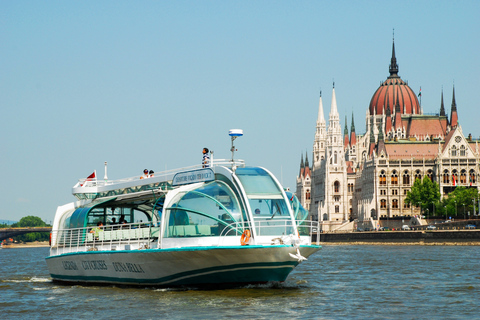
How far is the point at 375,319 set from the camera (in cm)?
2325

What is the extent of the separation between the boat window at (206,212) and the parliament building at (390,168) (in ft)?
381

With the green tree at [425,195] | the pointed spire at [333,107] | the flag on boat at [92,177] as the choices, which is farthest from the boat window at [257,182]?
the pointed spire at [333,107]

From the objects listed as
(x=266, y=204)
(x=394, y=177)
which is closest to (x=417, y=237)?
(x=394, y=177)

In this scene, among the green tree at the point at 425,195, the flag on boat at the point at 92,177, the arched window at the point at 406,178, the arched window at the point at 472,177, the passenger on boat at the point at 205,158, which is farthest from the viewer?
the arched window at the point at 406,178

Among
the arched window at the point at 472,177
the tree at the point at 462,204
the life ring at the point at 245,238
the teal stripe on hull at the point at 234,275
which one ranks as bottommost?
the teal stripe on hull at the point at 234,275

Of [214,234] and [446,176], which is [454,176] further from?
[214,234]

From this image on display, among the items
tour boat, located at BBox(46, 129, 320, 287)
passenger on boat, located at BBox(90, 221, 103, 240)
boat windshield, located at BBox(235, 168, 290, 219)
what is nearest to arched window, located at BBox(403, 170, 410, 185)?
passenger on boat, located at BBox(90, 221, 103, 240)

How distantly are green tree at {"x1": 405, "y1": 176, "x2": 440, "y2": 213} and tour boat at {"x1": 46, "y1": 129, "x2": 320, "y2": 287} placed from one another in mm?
119920

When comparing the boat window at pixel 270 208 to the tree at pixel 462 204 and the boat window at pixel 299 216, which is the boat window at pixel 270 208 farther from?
the tree at pixel 462 204

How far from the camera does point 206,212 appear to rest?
2778 centimetres

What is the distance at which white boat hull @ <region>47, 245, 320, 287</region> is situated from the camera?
27219 millimetres

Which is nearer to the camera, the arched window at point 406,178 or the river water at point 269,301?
the river water at point 269,301

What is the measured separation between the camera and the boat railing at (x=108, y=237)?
1239 inches

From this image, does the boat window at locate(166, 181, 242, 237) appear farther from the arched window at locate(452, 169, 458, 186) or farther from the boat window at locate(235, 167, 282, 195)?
the arched window at locate(452, 169, 458, 186)
